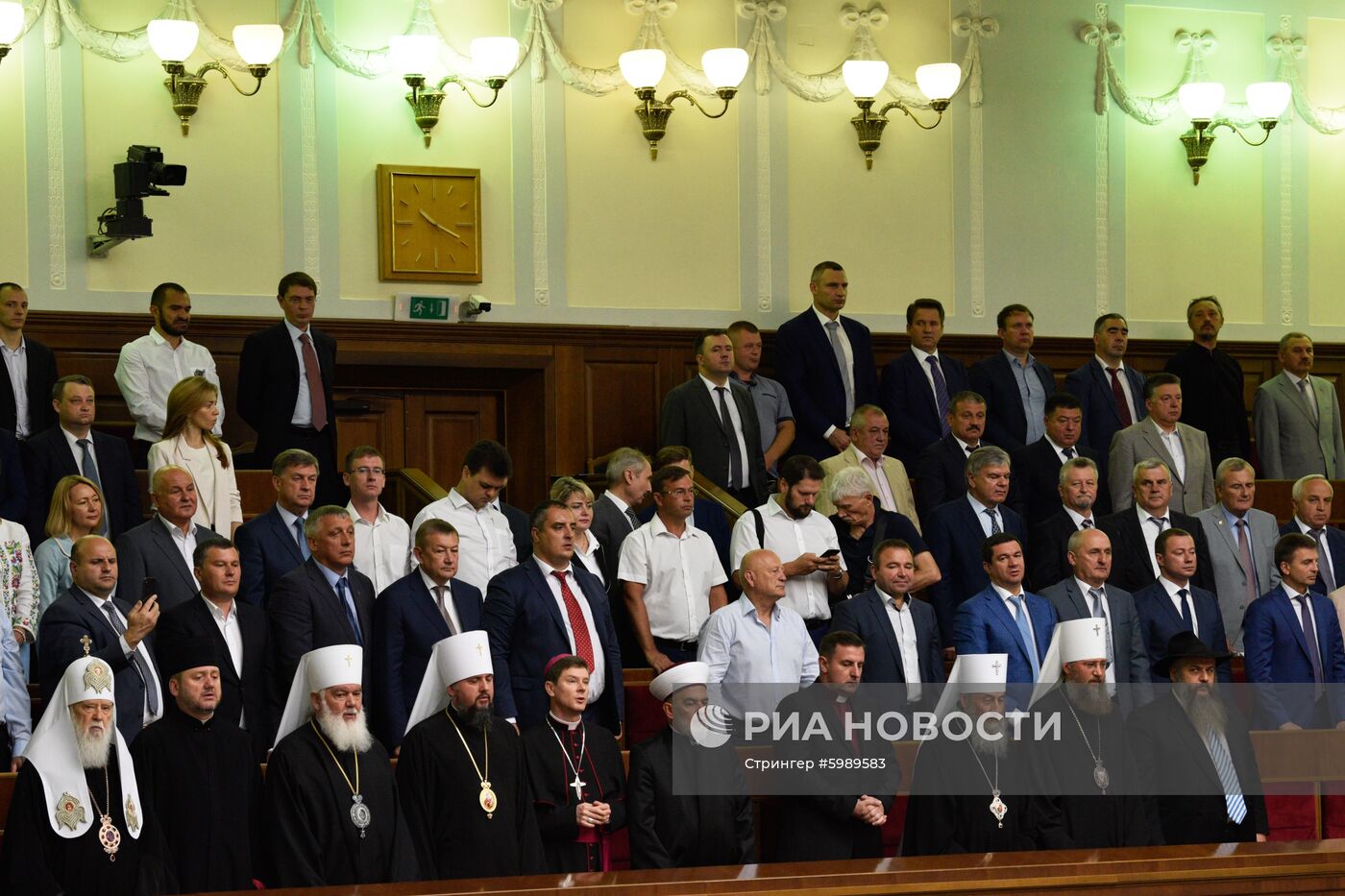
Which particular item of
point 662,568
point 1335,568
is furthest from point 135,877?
point 1335,568

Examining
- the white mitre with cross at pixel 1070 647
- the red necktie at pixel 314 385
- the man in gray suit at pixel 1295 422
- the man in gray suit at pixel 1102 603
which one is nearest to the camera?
the white mitre with cross at pixel 1070 647

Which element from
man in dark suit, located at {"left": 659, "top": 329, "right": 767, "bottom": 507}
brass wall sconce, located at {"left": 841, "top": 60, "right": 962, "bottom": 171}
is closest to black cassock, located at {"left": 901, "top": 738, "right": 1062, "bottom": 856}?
man in dark suit, located at {"left": 659, "top": 329, "right": 767, "bottom": 507}

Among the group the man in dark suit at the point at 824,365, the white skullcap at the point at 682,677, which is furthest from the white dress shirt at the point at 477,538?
the man in dark suit at the point at 824,365

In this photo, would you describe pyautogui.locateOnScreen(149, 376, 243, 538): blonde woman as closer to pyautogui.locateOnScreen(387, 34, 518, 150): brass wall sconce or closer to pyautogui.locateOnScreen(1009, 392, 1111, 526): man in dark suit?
pyautogui.locateOnScreen(387, 34, 518, 150): brass wall sconce

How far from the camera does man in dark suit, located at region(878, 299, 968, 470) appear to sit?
1077 cm

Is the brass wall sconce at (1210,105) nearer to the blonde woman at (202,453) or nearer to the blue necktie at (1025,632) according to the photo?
the blue necktie at (1025,632)

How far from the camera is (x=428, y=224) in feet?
36.9

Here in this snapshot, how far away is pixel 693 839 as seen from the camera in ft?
21.1

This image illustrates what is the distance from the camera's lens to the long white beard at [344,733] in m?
6.12

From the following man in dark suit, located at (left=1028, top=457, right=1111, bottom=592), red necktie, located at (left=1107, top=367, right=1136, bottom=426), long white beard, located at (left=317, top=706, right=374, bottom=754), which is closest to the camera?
long white beard, located at (left=317, top=706, right=374, bottom=754)

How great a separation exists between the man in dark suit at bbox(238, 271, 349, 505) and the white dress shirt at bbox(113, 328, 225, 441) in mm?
226

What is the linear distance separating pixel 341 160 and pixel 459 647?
210 inches

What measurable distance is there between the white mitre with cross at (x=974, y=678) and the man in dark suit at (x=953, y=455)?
2653 millimetres

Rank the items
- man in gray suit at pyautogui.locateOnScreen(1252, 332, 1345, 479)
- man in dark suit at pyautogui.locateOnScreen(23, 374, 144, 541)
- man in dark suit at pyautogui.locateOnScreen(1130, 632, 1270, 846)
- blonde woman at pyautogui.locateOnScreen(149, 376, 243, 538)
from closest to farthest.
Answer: man in dark suit at pyautogui.locateOnScreen(1130, 632, 1270, 846) → blonde woman at pyautogui.locateOnScreen(149, 376, 243, 538) → man in dark suit at pyautogui.locateOnScreen(23, 374, 144, 541) → man in gray suit at pyautogui.locateOnScreen(1252, 332, 1345, 479)
